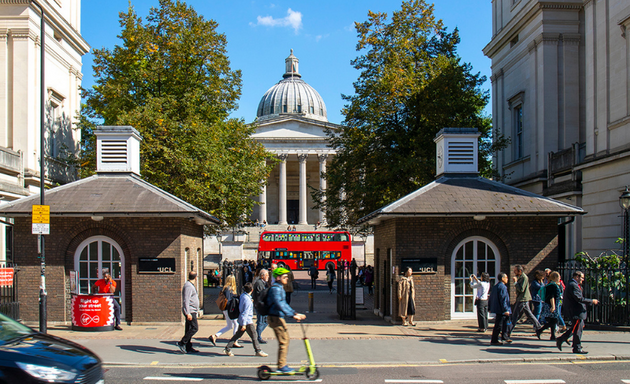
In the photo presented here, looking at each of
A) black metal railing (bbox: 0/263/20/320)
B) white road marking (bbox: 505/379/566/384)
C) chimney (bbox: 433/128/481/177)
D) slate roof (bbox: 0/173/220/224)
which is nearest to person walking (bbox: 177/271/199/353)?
slate roof (bbox: 0/173/220/224)

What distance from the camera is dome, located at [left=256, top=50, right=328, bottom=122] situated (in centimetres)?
9606

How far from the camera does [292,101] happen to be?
96250 millimetres

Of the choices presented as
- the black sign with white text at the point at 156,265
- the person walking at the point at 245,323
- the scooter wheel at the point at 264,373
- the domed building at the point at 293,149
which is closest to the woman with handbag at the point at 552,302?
the person walking at the point at 245,323

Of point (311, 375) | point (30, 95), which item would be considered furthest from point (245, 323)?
point (30, 95)

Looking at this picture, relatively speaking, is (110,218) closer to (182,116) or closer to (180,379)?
(180,379)

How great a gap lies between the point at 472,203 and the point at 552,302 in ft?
13.0

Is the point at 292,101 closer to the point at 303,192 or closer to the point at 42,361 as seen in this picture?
the point at 303,192

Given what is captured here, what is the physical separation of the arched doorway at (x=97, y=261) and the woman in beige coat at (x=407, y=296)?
8009 mm

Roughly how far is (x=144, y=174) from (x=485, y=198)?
14547 mm

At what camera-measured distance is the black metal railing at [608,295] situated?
14.5 meters

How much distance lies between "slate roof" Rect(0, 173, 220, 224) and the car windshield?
734cm

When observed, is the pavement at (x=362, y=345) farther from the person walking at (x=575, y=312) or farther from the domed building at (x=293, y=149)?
the domed building at (x=293, y=149)

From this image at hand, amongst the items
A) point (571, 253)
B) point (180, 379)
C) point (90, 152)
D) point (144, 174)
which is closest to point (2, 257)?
point (90, 152)

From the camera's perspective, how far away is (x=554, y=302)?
498 inches
